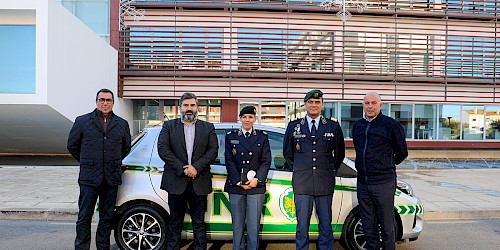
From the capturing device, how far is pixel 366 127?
4.30 meters

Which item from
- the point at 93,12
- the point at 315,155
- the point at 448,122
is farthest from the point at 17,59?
the point at 448,122

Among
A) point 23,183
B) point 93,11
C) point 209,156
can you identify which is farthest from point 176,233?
point 93,11

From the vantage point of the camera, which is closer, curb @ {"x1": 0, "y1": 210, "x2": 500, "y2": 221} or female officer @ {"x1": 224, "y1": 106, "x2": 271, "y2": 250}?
female officer @ {"x1": 224, "y1": 106, "x2": 271, "y2": 250}

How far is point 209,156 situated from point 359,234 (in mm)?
2162

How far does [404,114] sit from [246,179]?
51.5 feet

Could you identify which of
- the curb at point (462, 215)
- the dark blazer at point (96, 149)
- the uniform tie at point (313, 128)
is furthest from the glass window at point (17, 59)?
the curb at point (462, 215)

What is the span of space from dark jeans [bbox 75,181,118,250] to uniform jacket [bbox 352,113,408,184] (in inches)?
115

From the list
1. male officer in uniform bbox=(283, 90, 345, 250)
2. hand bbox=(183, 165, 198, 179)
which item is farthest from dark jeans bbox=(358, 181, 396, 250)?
hand bbox=(183, 165, 198, 179)

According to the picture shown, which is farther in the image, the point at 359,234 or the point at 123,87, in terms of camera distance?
the point at 123,87

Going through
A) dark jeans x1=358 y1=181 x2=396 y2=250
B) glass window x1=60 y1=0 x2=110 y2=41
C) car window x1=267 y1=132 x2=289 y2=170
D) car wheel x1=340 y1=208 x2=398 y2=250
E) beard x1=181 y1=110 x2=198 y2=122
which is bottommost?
car wheel x1=340 y1=208 x2=398 y2=250

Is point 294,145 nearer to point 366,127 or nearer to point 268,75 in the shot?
point 366,127

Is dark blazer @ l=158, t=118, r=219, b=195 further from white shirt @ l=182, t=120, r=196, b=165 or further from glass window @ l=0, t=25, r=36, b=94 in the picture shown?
glass window @ l=0, t=25, r=36, b=94

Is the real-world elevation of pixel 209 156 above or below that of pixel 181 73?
below

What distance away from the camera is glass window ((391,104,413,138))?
17812 millimetres
